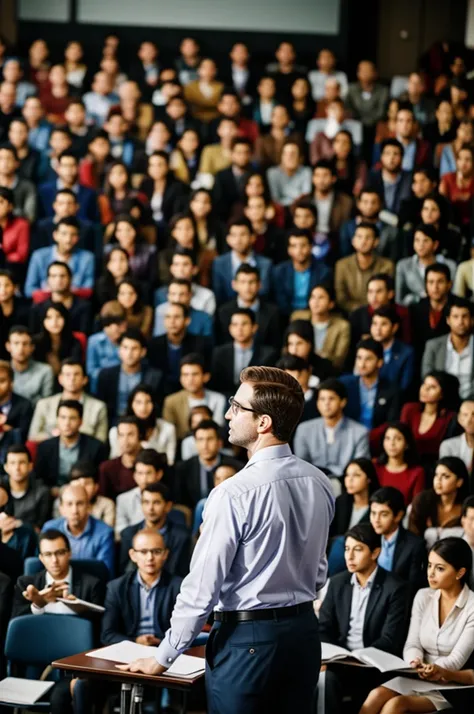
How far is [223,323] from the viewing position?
6344mm

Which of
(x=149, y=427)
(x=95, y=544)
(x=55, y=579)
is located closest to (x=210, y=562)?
(x=55, y=579)

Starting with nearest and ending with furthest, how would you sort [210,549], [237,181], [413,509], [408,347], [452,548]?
[210,549], [452,548], [413,509], [408,347], [237,181]

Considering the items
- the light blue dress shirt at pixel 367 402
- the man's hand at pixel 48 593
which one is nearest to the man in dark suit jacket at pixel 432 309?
the light blue dress shirt at pixel 367 402

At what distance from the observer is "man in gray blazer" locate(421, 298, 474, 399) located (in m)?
6.04

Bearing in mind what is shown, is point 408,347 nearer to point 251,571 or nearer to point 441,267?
point 441,267

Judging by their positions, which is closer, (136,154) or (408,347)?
(408,347)

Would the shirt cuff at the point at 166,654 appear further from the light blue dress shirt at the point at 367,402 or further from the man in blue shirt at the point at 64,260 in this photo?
the man in blue shirt at the point at 64,260

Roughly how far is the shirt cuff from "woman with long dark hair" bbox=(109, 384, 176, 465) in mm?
2850

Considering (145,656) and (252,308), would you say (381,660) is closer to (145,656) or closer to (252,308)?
(145,656)

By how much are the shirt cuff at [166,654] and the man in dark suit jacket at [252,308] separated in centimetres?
367

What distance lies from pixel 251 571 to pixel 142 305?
392cm

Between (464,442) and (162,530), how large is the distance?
4.93 ft

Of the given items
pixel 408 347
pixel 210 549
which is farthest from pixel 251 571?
pixel 408 347

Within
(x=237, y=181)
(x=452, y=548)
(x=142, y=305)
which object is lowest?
(x=452, y=548)
